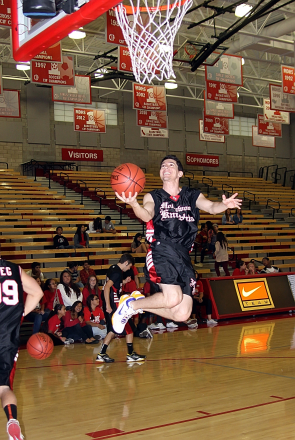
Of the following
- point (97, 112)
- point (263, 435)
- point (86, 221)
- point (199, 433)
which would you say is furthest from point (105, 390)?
point (97, 112)

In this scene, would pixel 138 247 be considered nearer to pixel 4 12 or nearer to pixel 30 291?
pixel 4 12

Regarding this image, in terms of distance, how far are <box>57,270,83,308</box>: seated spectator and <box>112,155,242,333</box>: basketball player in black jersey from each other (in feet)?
14.7

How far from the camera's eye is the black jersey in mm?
5043

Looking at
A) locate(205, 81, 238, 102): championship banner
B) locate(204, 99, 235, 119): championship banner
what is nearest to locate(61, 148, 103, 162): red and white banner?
locate(204, 99, 235, 119): championship banner

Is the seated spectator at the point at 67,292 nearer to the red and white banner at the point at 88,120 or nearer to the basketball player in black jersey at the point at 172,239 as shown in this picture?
the basketball player in black jersey at the point at 172,239

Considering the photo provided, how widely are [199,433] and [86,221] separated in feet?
38.7

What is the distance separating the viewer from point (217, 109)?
1817 centimetres

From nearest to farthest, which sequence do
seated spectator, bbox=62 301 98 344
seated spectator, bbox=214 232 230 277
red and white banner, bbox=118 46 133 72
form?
seated spectator, bbox=62 301 98 344 → red and white banner, bbox=118 46 133 72 → seated spectator, bbox=214 232 230 277

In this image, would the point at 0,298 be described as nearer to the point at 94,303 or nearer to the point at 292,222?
the point at 94,303

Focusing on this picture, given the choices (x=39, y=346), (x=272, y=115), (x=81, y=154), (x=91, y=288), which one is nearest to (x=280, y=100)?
(x=272, y=115)

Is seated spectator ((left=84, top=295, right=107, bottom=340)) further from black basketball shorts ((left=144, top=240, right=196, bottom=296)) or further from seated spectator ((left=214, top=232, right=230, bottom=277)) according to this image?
seated spectator ((left=214, top=232, right=230, bottom=277))

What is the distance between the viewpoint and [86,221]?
51.0 ft

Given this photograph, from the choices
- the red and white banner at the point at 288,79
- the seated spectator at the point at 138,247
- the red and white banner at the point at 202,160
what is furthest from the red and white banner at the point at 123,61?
the red and white banner at the point at 202,160

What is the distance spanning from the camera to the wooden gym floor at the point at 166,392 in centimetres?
425
